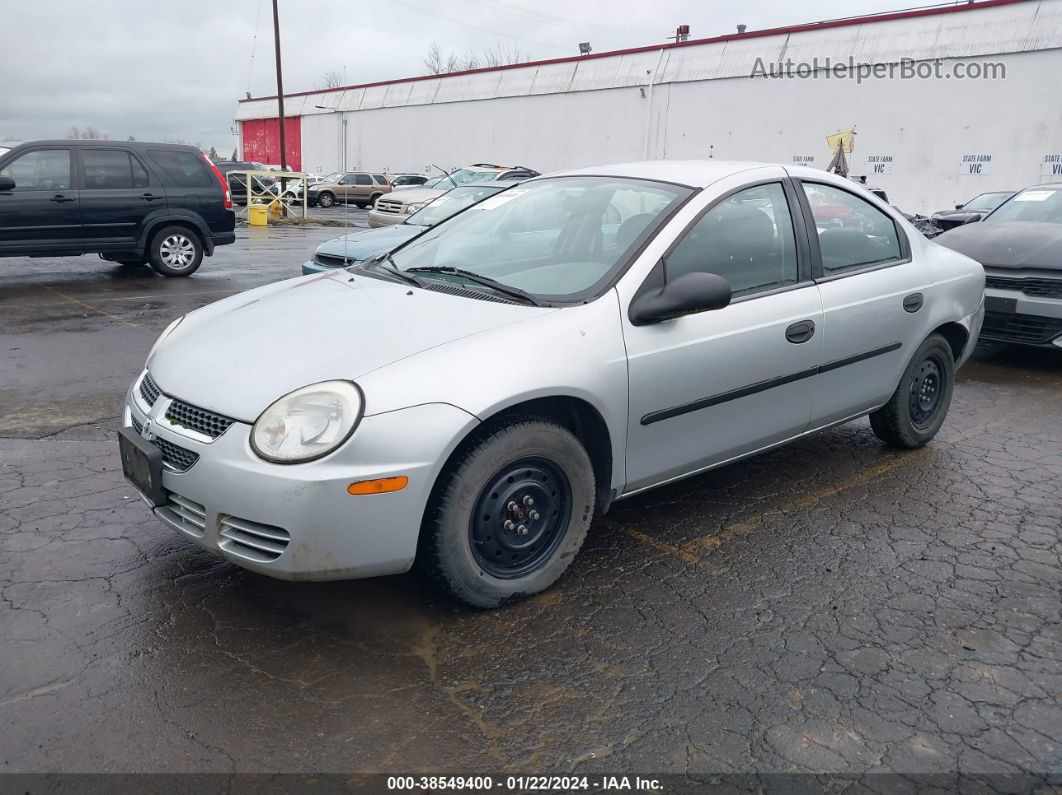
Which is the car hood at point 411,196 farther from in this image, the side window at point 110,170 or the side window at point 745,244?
the side window at point 745,244

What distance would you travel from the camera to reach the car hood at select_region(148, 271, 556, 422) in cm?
290

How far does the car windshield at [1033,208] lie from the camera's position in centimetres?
801

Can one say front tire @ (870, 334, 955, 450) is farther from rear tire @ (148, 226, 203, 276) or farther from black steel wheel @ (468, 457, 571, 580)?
rear tire @ (148, 226, 203, 276)

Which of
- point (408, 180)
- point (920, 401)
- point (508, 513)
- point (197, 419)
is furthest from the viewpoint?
point (408, 180)

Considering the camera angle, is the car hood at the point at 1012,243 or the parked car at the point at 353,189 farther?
the parked car at the point at 353,189

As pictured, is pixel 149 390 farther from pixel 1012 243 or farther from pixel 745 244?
pixel 1012 243

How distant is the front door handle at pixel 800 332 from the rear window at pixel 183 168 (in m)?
9.66

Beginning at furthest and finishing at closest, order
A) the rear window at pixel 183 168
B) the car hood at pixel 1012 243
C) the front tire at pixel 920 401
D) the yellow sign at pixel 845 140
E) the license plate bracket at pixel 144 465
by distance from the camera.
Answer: the yellow sign at pixel 845 140 < the rear window at pixel 183 168 < the car hood at pixel 1012 243 < the front tire at pixel 920 401 < the license plate bracket at pixel 144 465

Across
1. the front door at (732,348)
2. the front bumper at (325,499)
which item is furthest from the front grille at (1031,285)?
the front bumper at (325,499)

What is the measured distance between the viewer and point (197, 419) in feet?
9.64

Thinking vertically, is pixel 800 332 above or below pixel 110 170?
below

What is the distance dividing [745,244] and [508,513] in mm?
1684

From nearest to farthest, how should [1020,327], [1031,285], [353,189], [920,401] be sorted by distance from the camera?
[920,401], [1031,285], [1020,327], [353,189]

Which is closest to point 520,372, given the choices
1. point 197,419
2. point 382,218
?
point 197,419
